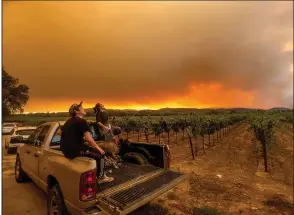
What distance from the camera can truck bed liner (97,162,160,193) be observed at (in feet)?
14.1

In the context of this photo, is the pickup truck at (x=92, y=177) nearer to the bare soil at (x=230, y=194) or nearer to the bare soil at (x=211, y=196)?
the bare soil at (x=211, y=196)

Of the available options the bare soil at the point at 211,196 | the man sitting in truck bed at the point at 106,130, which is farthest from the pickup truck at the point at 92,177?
the bare soil at the point at 211,196

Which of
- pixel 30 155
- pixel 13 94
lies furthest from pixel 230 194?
pixel 13 94

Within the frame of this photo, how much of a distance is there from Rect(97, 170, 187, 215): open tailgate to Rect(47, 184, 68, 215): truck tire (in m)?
0.75

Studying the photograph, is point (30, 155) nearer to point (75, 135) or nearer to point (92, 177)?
point (75, 135)

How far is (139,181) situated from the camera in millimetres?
4488

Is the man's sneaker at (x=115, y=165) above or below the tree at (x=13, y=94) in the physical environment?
below

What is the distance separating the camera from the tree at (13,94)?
3560 cm

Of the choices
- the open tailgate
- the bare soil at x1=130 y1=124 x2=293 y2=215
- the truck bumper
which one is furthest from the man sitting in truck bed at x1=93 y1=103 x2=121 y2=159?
the truck bumper

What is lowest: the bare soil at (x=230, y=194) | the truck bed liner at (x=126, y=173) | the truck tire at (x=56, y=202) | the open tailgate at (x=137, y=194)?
the bare soil at (x=230, y=194)

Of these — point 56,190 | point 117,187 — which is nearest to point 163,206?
point 117,187

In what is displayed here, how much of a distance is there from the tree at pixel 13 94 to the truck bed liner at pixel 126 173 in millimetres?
35060

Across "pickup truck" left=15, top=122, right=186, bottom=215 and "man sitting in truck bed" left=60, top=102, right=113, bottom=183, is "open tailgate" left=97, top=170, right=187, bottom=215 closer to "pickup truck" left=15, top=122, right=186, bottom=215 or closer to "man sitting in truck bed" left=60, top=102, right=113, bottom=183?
"pickup truck" left=15, top=122, right=186, bottom=215

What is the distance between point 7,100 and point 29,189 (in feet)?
109
